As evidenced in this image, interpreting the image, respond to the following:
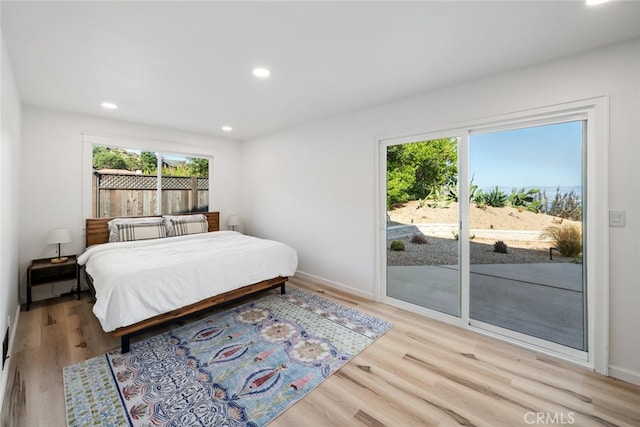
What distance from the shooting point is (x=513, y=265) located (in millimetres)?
2621

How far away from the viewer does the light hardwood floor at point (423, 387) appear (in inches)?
65.4

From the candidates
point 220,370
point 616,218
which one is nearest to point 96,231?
point 220,370

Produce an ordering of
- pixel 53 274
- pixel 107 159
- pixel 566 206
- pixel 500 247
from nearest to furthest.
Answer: pixel 566 206, pixel 500 247, pixel 53 274, pixel 107 159

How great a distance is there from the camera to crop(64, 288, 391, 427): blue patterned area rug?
1.69 metres

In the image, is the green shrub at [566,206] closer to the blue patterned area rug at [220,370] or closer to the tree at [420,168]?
the tree at [420,168]

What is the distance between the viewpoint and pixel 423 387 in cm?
193

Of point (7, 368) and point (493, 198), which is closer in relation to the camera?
point (7, 368)

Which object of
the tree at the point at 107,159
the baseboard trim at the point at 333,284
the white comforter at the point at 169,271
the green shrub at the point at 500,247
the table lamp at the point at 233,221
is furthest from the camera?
the table lamp at the point at 233,221

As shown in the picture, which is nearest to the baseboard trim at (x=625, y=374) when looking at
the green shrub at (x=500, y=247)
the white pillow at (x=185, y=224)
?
the green shrub at (x=500, y=247)

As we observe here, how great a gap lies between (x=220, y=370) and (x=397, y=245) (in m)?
2.35

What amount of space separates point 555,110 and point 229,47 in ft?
8.87

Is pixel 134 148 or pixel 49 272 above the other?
pixel 134 148

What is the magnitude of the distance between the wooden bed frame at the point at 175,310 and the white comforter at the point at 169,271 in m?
0.11

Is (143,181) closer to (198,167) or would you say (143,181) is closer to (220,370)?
(198,167)
